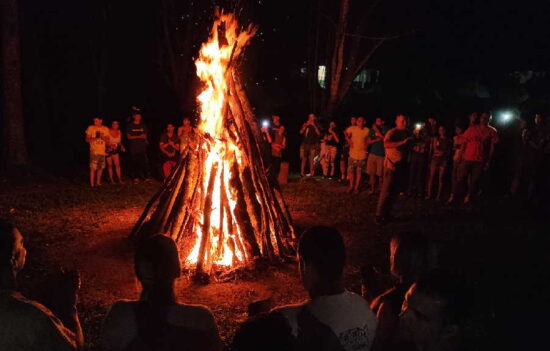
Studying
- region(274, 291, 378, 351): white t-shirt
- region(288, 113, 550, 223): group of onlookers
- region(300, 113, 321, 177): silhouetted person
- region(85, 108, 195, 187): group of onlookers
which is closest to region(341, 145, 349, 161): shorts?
region(288, 113, 550, 223): group of onlookers

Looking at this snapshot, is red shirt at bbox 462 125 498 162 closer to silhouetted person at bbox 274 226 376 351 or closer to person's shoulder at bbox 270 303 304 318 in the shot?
silhouetted person at bbox 274 226 376 351

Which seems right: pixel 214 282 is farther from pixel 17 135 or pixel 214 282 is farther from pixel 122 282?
pixel 17 135

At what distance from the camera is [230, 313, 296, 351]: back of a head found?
2.08m

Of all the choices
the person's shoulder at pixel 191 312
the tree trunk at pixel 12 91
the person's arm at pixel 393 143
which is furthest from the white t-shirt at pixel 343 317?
the tree trunk at pixel 12 91

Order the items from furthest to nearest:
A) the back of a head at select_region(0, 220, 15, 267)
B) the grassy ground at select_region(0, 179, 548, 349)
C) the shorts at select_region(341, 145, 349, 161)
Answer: the shorts at select_region(341, 145, 349, 161)
the grassy ground at select_region(0, 179, 548, 349)
the back of a head at select_region(0, 220, 15, 267)

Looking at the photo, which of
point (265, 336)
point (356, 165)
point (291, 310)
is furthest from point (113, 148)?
point (265, 336)

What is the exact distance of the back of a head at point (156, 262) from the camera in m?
2.92

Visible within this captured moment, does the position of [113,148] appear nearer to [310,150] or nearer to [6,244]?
[310,150]

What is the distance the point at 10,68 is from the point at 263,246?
12089 millimetres

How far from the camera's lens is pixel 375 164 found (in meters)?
13.6

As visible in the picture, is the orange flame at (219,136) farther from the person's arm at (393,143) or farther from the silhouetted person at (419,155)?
the silhouetted person at (419,155)

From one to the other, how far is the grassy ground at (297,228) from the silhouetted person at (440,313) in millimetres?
3199

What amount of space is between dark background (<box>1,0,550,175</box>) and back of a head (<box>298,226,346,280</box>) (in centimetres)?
1628

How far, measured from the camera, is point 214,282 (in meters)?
7.20
